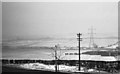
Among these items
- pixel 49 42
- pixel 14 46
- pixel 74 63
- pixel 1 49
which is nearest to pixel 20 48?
pixel 14 46

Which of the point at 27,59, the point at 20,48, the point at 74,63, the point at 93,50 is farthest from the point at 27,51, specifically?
the point at 93,50

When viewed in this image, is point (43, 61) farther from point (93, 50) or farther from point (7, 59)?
point (93, 50)

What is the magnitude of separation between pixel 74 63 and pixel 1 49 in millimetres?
10192

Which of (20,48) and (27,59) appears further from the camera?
(20,48)

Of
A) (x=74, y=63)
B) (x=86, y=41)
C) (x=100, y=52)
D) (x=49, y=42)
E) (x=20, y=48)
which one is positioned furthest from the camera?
(x=100, y=52)

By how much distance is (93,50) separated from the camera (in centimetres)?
2911

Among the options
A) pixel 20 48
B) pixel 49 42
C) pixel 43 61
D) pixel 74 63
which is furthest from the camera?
pixel 20 48

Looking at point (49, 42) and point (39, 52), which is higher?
point (49, 42)

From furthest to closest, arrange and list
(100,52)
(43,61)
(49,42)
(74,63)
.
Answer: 1. (100,52)
2. (49,42)
3. (43,61)
4. (74,63)

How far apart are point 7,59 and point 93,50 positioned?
14.8 metres

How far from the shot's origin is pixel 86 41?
25266mm

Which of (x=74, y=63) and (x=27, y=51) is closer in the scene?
(x=74, y=63)

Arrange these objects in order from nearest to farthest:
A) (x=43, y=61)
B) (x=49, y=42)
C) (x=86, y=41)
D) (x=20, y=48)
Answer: (x=43, y=61) < (x=49, y=42) < (x=20, y=48) < (x=86, y=41)

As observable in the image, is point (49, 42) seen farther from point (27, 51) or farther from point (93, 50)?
point (93, 50)
